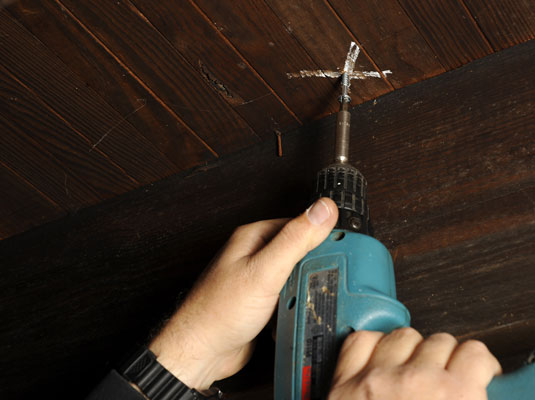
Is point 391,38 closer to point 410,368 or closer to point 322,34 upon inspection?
point 322,34

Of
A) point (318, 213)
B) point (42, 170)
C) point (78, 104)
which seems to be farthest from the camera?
point (42, 170)

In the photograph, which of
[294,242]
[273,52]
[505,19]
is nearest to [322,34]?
[273,52]

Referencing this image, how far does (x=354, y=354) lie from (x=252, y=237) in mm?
288

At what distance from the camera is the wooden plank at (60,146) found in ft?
3.88

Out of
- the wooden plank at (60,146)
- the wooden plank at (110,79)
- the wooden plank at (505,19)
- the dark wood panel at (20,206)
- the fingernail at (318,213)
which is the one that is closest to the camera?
the fingernail at (318,213)

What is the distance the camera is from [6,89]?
117 centimetres

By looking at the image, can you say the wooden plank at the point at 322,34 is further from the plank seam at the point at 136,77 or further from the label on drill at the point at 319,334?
the label on drill at the point at 319,334

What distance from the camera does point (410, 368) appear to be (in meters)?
0.66

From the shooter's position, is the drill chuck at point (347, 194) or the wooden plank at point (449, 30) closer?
the drill chuck at point (347, 194)

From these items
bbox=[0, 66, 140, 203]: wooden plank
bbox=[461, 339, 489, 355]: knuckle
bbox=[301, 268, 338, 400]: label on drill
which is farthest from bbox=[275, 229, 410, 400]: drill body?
bbox=[0, 66, 140, 203]: wooden plank

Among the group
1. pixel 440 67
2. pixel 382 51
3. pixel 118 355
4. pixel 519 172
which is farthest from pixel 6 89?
pixel 519 172

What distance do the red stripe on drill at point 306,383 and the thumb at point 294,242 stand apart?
15 centimetres

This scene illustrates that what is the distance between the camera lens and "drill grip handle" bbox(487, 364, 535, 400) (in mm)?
593

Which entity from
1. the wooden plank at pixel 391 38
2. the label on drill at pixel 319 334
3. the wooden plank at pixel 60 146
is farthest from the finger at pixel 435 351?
the wooden plank at pixel 60 146
